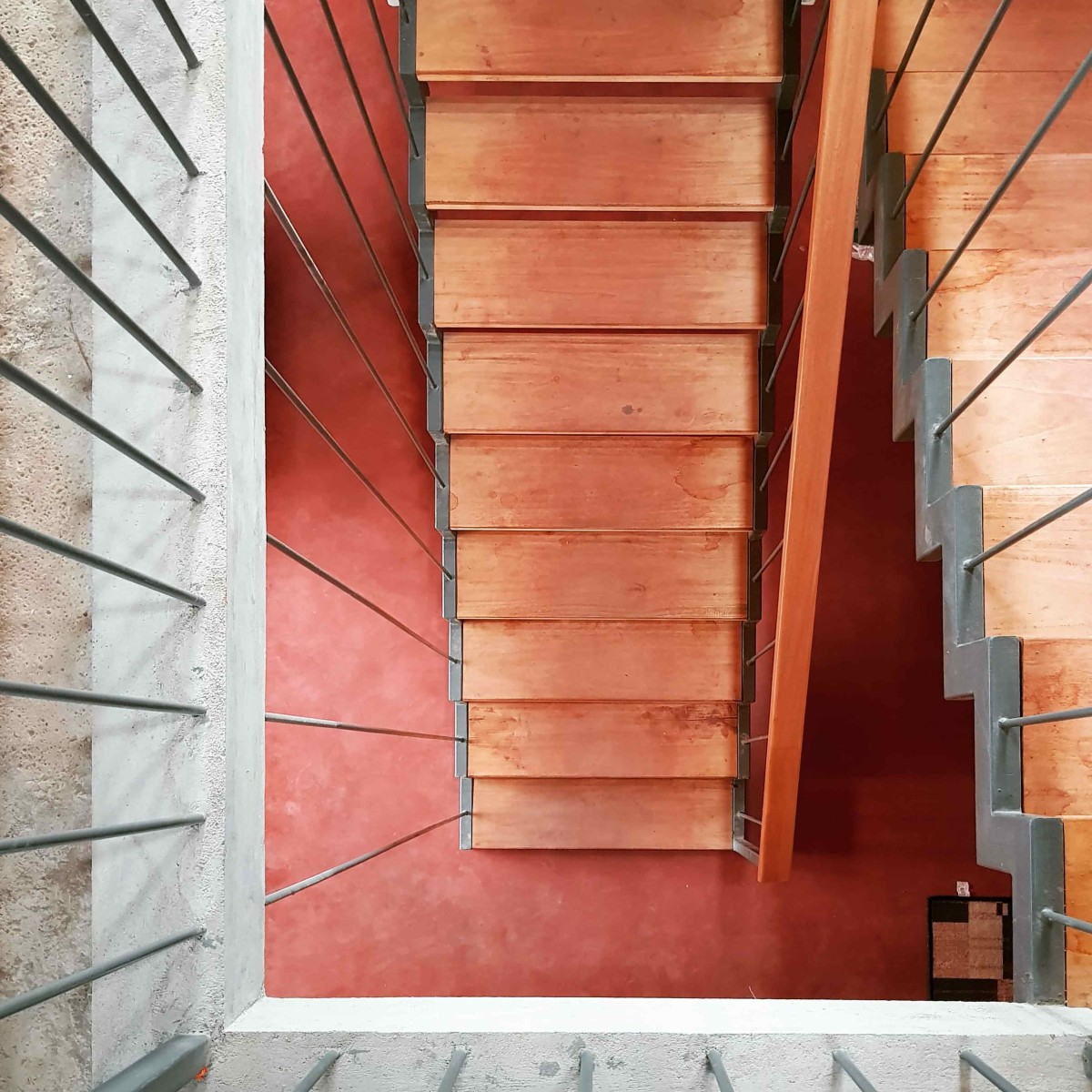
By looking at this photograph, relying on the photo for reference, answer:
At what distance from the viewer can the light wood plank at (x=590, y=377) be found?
7.53ft

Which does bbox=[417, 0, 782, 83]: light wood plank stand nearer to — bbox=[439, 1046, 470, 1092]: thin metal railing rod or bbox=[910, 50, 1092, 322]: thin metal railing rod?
bbox=[910, 50, 1092, 322]: thin metal railing rod

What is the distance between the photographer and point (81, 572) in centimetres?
108

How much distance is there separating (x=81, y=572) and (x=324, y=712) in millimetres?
2023

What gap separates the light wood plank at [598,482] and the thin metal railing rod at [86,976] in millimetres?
1460

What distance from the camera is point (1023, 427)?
174cm

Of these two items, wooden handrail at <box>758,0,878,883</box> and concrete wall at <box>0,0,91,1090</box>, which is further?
wooden handrail at <box>758,0,878,883</box>

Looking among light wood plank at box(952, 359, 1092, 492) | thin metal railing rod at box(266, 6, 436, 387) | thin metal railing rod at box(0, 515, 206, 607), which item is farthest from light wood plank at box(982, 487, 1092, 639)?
thin metal railing rod at box(0, 515, 206, 607)

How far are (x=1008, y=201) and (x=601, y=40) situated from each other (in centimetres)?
92

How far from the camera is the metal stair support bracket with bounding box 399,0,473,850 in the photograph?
203 centimetres

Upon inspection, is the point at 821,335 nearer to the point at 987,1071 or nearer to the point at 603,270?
the point at 603,270

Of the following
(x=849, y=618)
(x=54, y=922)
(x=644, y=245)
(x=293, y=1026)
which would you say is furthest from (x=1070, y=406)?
(x=54, y=922)

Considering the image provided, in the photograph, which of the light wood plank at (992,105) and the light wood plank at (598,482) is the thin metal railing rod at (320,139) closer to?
the light wood plank at (598,482)

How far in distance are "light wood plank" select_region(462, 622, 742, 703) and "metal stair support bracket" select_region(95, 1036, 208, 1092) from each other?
1585mm

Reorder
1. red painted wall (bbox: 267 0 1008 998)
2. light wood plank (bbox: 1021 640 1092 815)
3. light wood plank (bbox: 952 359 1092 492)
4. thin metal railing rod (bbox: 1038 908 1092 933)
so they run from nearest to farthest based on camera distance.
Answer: thin metal railing rod (bbox: 1038 908 1092 933), light wood plank (bbox: 1021 640 1092 815), light wood plank (bbox: 952 359 1092 492), red painted wall (bbox: 267 0 1008 998)
